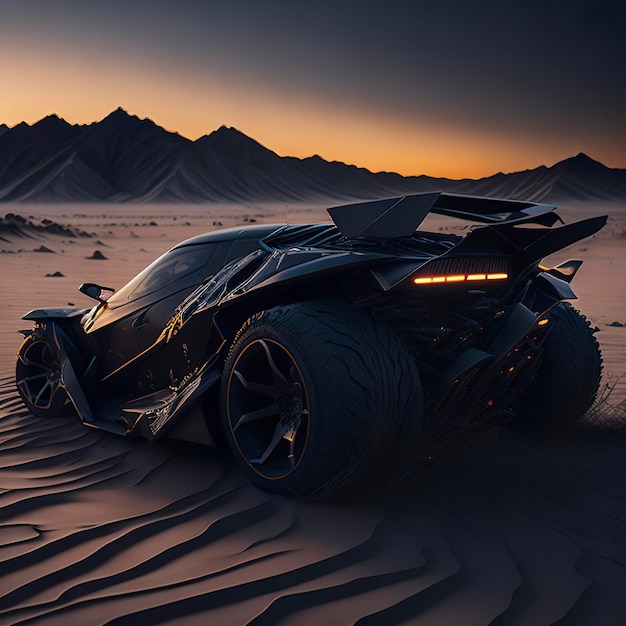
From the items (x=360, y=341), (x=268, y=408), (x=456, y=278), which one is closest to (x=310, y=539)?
(x=268, y=408)

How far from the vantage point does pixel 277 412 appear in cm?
409

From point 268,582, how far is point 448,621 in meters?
0.72

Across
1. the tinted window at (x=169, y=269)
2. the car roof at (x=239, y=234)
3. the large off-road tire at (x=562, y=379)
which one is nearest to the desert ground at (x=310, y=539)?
the large off-road tire at (x=562, y=379)

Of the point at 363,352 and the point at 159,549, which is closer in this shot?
the point at 159,549

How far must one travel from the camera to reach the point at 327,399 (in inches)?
145

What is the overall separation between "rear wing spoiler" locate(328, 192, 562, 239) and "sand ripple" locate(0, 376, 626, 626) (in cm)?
130

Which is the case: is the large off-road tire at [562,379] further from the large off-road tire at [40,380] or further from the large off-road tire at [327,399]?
the large off-road tire at [40,380]

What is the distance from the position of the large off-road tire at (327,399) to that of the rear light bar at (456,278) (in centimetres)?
30

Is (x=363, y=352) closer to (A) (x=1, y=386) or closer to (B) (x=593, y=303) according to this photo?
(A) (x=1, y=386)

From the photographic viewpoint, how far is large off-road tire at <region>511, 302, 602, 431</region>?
16.6 feet

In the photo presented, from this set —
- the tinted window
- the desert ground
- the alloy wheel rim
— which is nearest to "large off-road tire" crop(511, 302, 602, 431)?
the desert ground

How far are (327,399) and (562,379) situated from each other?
2032mm

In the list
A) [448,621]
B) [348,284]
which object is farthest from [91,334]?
[448,621]

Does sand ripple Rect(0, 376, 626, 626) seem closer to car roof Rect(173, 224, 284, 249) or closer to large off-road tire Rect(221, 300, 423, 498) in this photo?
large off-road tire Rect(221, 300, 423, 498)
